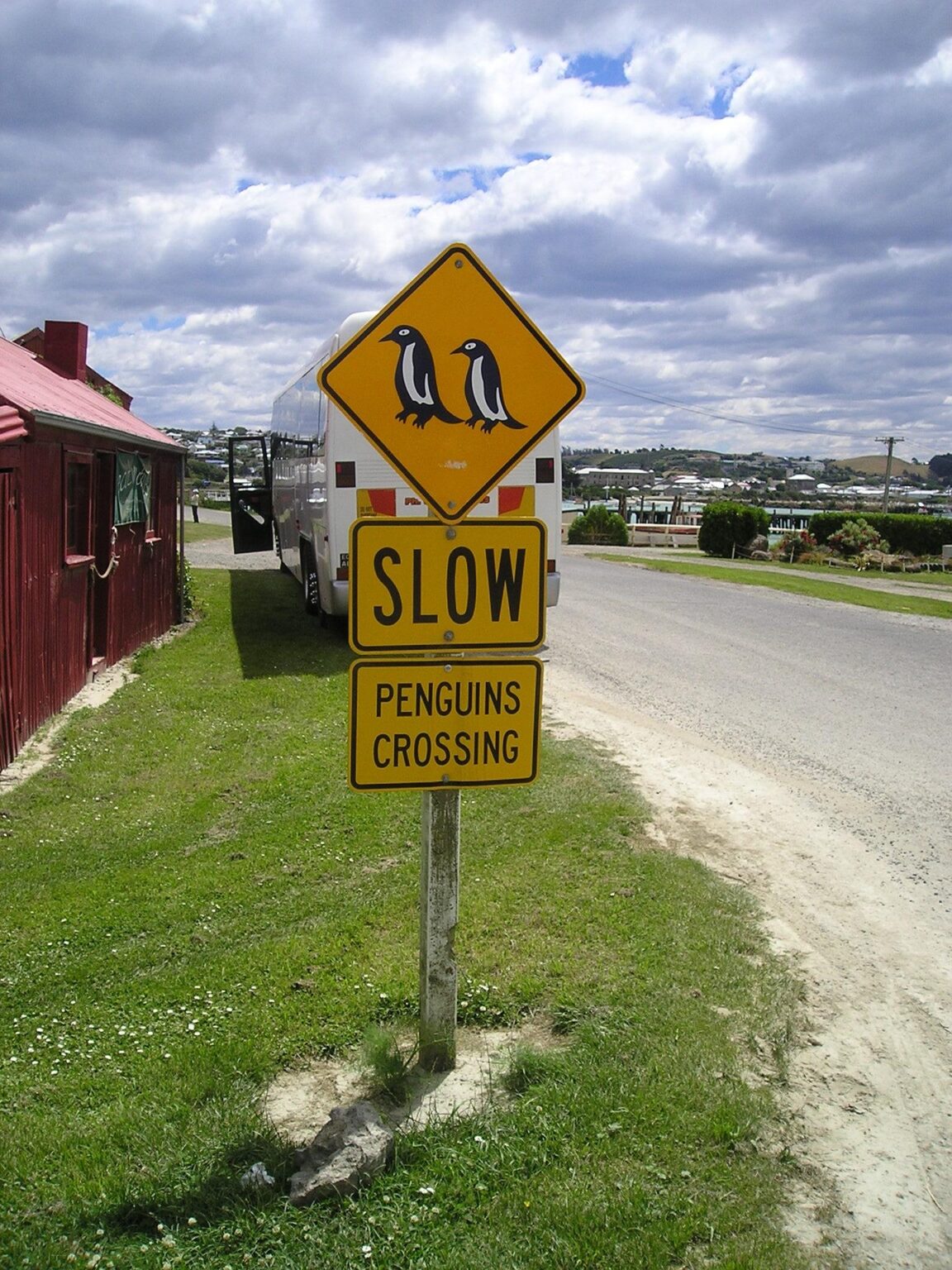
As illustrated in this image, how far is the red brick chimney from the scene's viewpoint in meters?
13.9

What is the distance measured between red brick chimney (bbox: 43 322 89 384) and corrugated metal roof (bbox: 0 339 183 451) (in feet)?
0.82

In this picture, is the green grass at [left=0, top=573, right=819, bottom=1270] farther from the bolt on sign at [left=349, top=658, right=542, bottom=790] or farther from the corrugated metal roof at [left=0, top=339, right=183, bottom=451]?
the corrugated metal roof at [left=0, top=339, right=183, bottom=451]

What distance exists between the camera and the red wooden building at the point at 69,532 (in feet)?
25.8

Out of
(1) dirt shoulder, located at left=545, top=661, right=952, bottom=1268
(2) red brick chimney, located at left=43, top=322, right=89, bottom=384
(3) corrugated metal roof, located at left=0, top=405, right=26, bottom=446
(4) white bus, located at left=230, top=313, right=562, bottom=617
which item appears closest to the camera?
(1) dirt shoulder, located at left=545, top=661, right=952, bottom=1268

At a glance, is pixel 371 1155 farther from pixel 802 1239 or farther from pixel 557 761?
pixel 557 761

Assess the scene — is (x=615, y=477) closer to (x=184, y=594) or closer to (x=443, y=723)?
(x=184, y=594)

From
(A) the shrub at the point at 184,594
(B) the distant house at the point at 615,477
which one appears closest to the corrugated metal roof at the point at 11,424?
(A) the shrub at the point at 184,594

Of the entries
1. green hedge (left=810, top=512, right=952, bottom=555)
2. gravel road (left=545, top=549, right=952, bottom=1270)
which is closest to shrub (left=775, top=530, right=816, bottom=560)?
green hedge (left=810, top=512, right=952, bottom=555)

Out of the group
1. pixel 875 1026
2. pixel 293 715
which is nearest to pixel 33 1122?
pixel 875 1026

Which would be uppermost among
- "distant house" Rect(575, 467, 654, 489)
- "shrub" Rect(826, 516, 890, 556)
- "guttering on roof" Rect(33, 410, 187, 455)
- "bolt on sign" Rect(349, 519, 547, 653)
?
"distant house" Rect(575, 467, 654, 489)

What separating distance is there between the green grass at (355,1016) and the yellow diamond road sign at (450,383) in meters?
1.93

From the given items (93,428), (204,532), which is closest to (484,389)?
(93,428)

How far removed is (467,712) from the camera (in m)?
3.65

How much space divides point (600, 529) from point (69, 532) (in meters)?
31.3
